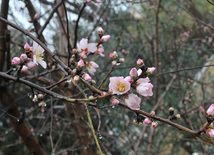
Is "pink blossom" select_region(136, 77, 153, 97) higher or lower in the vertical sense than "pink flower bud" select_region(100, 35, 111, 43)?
lower

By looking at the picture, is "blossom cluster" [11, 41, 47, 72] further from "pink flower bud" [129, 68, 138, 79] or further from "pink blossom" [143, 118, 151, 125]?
"pink blossom" [143, 118, 151, 125]

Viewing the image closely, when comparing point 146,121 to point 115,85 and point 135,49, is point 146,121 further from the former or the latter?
Answer: point 135,49

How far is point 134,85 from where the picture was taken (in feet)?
2.81

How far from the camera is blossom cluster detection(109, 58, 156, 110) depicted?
0.82m

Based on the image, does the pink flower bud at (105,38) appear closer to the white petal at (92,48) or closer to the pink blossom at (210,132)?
the white petal at (92,48)

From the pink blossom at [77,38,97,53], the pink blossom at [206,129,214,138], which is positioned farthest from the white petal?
the pink blossom at [206,129,214,138]

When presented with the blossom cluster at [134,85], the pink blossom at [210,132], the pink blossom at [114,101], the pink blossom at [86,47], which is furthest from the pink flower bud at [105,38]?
the pink blossom at [210,132]

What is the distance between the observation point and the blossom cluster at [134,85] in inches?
32.4

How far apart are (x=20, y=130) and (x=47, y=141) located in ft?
9.00

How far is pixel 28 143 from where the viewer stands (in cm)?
206

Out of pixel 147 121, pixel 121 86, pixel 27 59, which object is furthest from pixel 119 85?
pixel 27 59

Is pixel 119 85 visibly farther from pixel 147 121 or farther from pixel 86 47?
pixel 86 47

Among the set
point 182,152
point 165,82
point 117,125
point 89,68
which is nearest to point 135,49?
point 165,82

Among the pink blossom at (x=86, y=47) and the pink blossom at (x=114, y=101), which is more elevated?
the pink blossom at (x=86, y=47)
